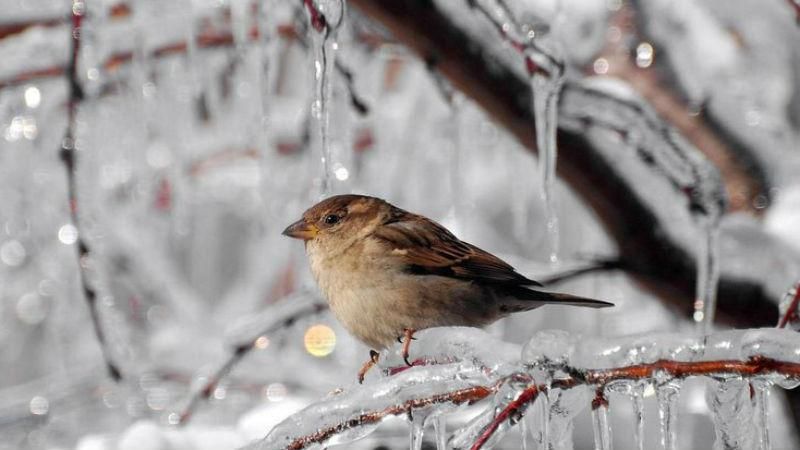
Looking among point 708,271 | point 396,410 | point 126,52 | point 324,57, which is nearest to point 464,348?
point 396,410

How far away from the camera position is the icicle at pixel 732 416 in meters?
1.43

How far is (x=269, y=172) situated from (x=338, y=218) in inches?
24.8

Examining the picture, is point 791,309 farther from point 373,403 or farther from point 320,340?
point 320,340

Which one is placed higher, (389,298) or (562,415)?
(389,298)

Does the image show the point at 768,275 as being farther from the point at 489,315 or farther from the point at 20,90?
the point at 20,90

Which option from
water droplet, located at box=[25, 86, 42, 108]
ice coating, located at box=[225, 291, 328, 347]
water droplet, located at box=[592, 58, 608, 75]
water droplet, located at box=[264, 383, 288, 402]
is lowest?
water droplet, located at box=[264, 383, 288, 402]

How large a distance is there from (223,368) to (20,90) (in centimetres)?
143

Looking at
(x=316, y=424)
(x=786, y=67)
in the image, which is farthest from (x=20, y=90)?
(x=786, y=67)

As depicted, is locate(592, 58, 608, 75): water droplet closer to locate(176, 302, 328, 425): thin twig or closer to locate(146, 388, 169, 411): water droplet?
locate(176, 302, 328, 425): thin twig

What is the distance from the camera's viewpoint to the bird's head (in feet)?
9.52

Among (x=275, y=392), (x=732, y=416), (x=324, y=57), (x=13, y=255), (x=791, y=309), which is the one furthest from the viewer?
(x=13, y=255)

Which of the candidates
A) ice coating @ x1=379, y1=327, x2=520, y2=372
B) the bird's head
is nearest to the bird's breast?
the bird's head

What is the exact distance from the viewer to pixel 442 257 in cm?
277

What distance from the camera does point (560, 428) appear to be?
149cm
